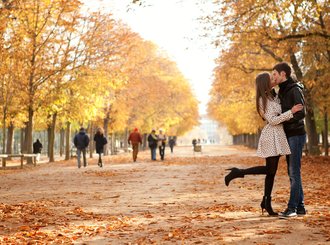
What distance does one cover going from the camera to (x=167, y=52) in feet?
193

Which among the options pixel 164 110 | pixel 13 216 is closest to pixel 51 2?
pixel 13 216

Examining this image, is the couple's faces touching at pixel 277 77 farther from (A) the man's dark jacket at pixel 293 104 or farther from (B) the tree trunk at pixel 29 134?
(B) the tree trunk at pixel 29 134

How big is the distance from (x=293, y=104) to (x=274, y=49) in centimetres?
1871

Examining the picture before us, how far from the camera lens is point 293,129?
300 inches

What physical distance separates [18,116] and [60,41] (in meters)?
6.78

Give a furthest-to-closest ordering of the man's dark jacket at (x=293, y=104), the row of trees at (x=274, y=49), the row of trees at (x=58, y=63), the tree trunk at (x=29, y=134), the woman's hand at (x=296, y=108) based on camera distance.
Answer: the tree trunk at (x=29, y=134), the row of trees at (x=58, y=63), the row of trees at (x=274, y=49), the man's dark jacket at (x=293, y=104), the woman's hand at (x=296, y=108)

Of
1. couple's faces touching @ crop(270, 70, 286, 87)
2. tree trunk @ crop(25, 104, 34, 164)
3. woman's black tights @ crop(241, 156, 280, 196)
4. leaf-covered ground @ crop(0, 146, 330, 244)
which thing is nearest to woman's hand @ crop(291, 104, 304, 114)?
couple's faces touching @ crop(270, 70, 286, 87)

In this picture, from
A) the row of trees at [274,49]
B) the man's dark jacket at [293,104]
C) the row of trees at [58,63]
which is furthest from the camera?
the row of trees at [58,63]

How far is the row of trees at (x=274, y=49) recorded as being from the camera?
Answer: 1743 centimetres

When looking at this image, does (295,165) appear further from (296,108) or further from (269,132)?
(296,108)

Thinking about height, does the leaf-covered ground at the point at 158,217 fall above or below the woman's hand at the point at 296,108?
below

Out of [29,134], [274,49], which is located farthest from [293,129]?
[29,134]

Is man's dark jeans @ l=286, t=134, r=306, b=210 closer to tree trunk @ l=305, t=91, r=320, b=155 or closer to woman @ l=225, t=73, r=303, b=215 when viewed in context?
woman @ l=225, t=73, r=303, b=215

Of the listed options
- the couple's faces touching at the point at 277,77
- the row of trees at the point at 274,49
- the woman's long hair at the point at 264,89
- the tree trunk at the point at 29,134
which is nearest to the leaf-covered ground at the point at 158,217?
the woman's long hair at the point at 264,89
